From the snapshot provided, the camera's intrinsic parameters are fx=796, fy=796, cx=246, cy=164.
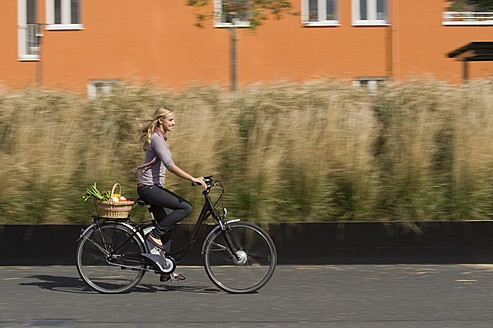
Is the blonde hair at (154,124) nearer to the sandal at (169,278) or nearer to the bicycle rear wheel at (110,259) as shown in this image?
the bicycle rear wheel at (110,259)

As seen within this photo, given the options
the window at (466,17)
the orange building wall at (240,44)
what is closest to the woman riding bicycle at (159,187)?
the orange building wall at (240,44)

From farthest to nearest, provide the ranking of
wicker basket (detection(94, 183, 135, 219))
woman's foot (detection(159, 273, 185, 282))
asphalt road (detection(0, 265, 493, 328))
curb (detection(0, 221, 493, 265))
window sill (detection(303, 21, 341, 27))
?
1. window sill (detection(303, 21, 341, 27))
2. curb (detection(0, 221, 493, 265))
3. woman's foot (detection(159, 273, 185, 282))
4. wicker basket (detection(94, 183, 135, 219))
5. asphalt road (detection(0, 265, 493, 328))

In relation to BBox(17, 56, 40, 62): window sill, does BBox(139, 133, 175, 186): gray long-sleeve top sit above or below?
below

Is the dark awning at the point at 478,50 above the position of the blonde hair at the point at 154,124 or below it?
above

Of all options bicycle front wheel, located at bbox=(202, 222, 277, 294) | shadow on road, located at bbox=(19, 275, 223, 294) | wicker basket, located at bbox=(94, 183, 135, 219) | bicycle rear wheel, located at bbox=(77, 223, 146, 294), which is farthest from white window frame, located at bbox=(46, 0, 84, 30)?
bicycle front wheel, located at bbox=(202, 222, 277, 294)

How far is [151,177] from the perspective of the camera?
8141 mm

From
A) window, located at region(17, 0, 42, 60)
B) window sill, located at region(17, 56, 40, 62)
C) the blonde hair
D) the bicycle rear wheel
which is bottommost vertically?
the bicycle rear wheel

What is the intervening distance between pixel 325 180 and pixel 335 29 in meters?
13.3

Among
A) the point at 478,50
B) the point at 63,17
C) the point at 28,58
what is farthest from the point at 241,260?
the point at 28,58

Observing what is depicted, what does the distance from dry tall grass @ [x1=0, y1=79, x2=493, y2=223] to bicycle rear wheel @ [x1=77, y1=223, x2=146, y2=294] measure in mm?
2093

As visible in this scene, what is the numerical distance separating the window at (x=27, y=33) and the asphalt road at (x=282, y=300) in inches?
597

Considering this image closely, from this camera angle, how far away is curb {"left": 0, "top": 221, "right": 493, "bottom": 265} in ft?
31.4

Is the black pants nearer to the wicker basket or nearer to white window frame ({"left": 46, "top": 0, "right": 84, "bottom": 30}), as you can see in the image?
the wicker basket

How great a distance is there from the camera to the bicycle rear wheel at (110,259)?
814cm
